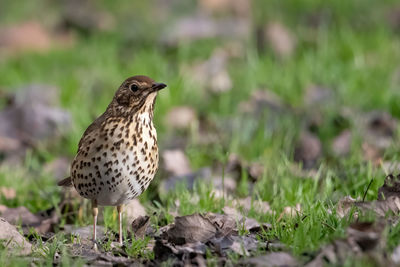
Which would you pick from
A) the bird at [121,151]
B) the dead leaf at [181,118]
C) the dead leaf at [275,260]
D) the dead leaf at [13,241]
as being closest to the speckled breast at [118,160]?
the bird at [121,151]

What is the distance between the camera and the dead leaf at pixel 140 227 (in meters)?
4.87

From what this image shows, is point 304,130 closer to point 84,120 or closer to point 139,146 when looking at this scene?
point 84,120

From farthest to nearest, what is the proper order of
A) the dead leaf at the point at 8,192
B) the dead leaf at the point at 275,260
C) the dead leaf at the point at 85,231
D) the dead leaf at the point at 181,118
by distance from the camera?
the dead leaf at the point at 181,118
the dead leaf at the point at 8,192
the dead leaf at the point at 85,231
the dead leaf at the point at 275,260

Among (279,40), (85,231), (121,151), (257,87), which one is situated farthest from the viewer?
(279,40)

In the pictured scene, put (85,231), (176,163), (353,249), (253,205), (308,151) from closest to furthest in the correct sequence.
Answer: (353,249)
(85,231)
(253,205)
(176,163)
(308,151)

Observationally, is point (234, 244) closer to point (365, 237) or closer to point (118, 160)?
point (365, 237)

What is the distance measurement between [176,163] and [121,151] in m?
1.86

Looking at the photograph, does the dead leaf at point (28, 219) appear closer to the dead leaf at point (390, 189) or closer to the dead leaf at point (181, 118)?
the dead leaf at point (181, 118)

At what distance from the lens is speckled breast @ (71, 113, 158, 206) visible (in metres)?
4.89

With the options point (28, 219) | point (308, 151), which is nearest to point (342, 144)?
point (308, 151)

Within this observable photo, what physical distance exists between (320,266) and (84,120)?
4419mm

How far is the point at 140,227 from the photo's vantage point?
A: 4898 millimetres

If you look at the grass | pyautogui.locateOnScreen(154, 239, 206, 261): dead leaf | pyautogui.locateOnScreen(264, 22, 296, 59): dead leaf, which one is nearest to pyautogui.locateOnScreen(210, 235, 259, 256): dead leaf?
pyautogui.locateOnScreen(154, 239, 206, 261): dead leaf

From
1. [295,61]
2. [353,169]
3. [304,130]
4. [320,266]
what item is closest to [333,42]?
[295,61]
